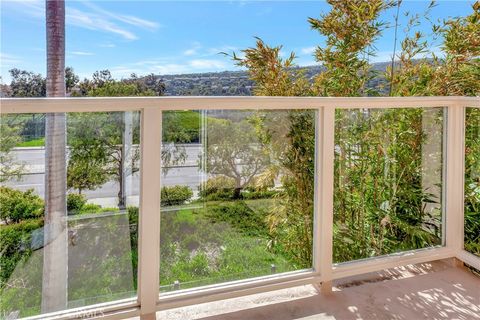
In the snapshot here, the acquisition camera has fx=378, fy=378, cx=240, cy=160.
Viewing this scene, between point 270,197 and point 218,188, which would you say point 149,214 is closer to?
point 218,188

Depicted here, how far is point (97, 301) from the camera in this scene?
6.03ft

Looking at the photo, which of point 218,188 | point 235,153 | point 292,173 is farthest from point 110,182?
point 292,173

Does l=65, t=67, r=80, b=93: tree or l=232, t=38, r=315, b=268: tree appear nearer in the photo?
l=232, t=38, r=315, b=268: tree

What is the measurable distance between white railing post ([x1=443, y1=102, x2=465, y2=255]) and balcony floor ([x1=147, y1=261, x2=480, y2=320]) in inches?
11.0

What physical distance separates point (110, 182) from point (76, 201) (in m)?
0.17

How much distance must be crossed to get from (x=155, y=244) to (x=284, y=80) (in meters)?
2.01

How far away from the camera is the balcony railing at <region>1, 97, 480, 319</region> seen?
182 centimetres

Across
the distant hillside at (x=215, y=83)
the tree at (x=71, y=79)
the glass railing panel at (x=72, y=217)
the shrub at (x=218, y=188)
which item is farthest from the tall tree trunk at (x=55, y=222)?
the tree at (x=71, y=79)

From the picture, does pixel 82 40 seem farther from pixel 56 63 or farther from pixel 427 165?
pixel 427 165

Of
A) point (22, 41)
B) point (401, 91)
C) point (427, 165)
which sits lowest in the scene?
point (427, 165)

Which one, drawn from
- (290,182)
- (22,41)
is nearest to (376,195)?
Result: (290,182)

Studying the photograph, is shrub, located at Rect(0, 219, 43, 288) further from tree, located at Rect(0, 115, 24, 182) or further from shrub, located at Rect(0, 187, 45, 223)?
tree, located at Rect(0, 115, 24, 182)

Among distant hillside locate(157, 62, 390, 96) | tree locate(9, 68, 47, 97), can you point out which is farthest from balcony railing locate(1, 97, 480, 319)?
tree locate(9, 68, 47, 97)

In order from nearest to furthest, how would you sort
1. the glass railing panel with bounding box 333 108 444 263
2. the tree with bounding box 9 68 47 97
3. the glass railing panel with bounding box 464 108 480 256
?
1. the glass railing panel with bounding box 333 108 444 263
2. the glass railing panel with bounding box 464 108 480 256
3. the tree with bounding box 9 68 47 97
